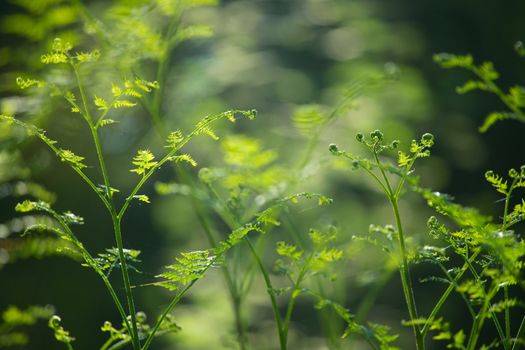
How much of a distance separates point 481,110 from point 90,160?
2302 mm

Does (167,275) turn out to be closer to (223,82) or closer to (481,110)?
(223,82)

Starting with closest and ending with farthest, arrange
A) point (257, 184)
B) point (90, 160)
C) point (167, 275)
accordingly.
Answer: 1. point (167, 275)
2. point (257, 184)
3. point (90, 160)

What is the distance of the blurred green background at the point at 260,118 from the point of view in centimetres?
204

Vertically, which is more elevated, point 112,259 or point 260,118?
point 112,259

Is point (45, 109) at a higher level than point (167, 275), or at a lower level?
higher

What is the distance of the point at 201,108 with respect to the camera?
2420 millimetres

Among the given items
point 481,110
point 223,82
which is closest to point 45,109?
point 223,82

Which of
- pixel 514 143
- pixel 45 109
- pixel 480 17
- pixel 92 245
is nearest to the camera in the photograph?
pixel 45 109

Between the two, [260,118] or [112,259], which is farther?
[260,118]

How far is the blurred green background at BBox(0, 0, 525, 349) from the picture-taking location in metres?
2.04

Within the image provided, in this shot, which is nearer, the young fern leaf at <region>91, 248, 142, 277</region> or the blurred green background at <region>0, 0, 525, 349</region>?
the young fern leaf at <region>91, 248, 142, 277</region>

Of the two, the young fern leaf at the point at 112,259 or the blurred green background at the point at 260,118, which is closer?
the young fern leaf at the point at 112,259

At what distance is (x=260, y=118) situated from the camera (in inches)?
116

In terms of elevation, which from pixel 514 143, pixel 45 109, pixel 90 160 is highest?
pixel 45 109
